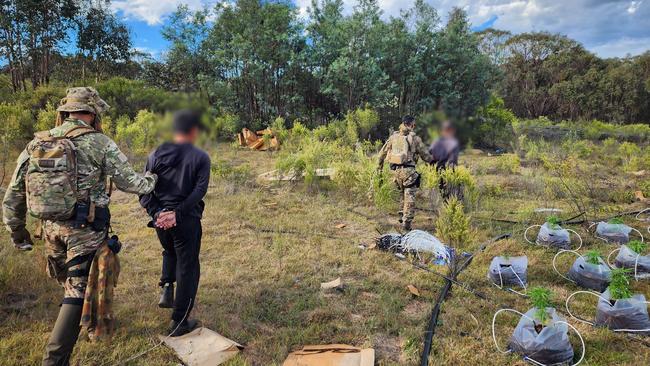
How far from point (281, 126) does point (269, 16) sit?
4.14 meters

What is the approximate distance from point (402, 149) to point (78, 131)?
404 centimetres

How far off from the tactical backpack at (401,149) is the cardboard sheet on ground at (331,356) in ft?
10.3

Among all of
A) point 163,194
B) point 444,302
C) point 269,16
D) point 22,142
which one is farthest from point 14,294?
point 269,16

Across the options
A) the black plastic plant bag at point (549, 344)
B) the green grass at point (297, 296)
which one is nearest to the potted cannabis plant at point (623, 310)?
the green grass at point (297, 296)

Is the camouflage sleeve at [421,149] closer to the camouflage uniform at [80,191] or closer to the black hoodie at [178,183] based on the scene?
the black hoodie at [178,183]

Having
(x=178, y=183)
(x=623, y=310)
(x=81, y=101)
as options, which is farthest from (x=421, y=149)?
(x=81, y=101)

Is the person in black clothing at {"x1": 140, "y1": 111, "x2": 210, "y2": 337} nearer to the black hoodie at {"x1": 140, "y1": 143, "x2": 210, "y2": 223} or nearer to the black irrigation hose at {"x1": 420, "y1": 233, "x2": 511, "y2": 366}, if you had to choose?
the black hoodie at {"x1": 140, "y1": 143, "x2": 210, "y2": 223}

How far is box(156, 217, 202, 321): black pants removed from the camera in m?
2.62

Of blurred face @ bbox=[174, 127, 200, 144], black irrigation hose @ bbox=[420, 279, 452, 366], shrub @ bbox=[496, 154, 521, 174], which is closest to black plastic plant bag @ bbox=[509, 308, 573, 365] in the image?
black irrigation hose @ bbox=[420, 279, 452, 366]

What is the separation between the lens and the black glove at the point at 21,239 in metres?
2.44

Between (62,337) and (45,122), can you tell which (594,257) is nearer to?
(62,337)

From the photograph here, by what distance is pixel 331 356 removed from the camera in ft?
8.89

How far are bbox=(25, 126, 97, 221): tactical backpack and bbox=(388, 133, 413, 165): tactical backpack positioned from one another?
13.2ft

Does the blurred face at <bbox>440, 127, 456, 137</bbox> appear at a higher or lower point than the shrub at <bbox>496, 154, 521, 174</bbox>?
higher
